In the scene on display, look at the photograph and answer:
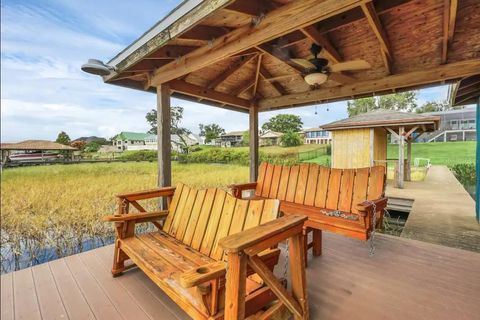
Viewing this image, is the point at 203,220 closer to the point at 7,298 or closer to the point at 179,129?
the point at 7,298

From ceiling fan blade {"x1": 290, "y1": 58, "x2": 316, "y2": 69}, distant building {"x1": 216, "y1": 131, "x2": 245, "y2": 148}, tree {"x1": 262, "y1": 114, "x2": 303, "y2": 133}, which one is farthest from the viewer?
tree {"x1": 262, "y1": 114, "x2": 303, "y2": 133}

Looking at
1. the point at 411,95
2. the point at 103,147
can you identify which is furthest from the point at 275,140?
the point at 411,95

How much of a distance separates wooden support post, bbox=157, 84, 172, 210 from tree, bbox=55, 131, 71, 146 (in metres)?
1.16

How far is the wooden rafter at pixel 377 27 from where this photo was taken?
1.95 m

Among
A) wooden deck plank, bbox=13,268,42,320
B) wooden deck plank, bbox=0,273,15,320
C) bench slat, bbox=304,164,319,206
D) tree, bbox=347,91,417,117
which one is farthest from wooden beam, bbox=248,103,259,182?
tree, bbox=347,91,417,117

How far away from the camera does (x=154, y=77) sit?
3045mm

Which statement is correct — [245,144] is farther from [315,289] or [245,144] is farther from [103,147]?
[315,289]

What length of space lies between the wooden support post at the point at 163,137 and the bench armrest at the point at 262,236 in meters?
2.02

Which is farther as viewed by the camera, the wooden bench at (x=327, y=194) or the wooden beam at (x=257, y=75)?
the wooden beam at (x=257, y=75)

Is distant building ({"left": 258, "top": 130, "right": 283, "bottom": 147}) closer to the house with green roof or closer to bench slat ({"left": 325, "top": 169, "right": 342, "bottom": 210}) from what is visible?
the house with green roof

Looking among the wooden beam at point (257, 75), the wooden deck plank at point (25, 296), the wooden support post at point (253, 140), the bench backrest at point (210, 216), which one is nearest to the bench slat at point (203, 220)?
the bench backrest at point (210, 216)

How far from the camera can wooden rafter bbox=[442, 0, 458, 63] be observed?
1908 millimetres

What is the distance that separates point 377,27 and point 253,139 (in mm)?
2681

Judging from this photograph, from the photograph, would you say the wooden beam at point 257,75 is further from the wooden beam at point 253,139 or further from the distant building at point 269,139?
the distant building at point 269,139
